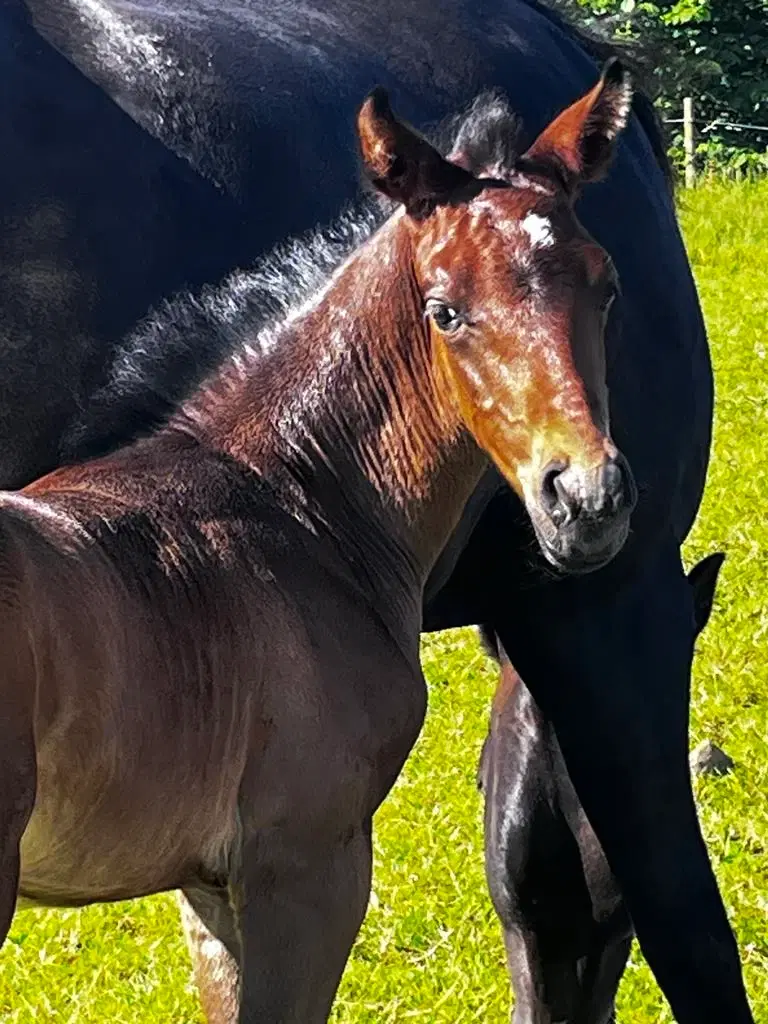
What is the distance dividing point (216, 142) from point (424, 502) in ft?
2.43

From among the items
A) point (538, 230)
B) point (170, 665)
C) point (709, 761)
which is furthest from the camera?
point (709, 761)

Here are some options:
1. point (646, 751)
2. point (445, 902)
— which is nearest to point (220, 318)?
point (646, 751)

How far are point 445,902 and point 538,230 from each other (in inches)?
96.0

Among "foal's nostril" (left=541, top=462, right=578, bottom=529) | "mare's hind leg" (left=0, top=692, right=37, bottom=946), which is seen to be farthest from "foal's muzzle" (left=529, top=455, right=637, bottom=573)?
"mare's hind leg" (left=0, top=692, right=37, bottom=946)

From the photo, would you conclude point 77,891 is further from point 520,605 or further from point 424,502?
point 520,605

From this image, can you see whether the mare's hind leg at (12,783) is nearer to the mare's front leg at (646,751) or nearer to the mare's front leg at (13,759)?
the mare's front leg at (13,759)

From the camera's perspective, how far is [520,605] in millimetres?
3543

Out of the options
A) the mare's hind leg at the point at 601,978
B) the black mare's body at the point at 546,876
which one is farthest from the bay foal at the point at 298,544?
the mare's hind leg at the point at 601,978

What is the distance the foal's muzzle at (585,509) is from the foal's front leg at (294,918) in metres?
0.50

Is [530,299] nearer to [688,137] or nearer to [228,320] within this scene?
[228,320]

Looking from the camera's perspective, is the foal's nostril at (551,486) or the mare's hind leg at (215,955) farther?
the mare's hind leg at (215,955)

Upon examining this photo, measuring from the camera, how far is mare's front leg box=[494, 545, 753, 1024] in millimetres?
3611

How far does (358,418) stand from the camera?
313 cm

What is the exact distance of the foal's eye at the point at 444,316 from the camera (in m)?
2.88
